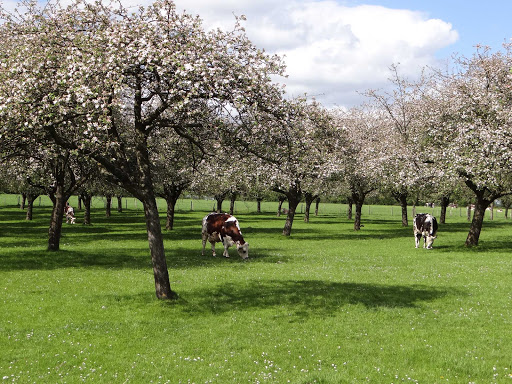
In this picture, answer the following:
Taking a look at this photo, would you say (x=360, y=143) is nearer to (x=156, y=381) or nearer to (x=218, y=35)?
(x=218, y=35)

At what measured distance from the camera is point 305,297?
62.2 feet

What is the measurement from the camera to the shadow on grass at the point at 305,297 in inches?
681

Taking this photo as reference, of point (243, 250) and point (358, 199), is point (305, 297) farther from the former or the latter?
point (358, 199)

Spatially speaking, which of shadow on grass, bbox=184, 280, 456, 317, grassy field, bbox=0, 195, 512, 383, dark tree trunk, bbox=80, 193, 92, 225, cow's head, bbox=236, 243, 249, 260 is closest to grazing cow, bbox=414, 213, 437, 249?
grassy field, bbox=0, 195, 512, 383

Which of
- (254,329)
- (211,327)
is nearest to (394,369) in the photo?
(254,329)

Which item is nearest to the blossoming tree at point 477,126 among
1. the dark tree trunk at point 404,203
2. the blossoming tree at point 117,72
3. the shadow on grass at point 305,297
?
the shadow on grass at point 305,297

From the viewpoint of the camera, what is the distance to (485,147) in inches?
1148

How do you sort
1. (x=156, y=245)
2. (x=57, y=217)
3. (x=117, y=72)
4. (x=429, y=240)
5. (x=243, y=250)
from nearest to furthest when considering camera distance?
(x=117, y=72) < (x=156, y=245) < (x=243, y=250) < (x=57, y=217) < (x=429, y=240)

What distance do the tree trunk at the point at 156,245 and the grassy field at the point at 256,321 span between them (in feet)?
2.25

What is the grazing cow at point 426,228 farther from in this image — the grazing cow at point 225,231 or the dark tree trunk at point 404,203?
the dark tree trunk at point 404,203

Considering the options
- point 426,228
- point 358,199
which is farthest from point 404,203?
point 426,228

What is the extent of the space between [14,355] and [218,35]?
458 inches

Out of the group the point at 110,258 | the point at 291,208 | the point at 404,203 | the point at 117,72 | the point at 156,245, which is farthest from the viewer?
the point at 404,203

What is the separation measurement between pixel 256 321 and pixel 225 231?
1563 cm
